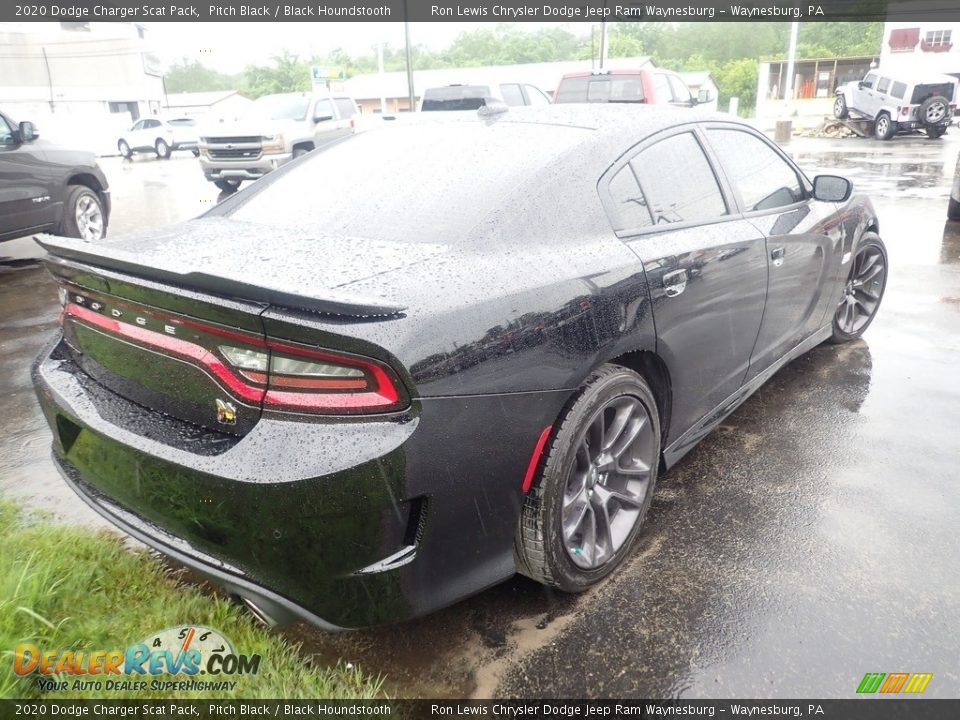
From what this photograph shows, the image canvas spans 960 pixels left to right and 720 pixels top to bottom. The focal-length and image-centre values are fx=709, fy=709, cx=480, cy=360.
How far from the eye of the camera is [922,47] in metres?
44.7

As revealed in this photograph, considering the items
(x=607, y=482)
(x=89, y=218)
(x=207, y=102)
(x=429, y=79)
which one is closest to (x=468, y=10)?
(x=89, y=218)

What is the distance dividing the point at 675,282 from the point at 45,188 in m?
7.63

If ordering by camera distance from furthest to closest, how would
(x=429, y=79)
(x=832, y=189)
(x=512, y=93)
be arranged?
(x=429, y=79), (x=512, y=93), (x=832, y=189)

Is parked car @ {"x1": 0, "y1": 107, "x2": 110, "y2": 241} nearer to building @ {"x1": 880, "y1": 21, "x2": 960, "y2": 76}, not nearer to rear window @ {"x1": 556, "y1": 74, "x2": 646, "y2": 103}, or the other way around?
rear window @ {"x1": 556, "y1": 74, "x2": 646, "y2": 103}

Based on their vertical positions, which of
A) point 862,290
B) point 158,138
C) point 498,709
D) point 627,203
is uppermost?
point 627,203

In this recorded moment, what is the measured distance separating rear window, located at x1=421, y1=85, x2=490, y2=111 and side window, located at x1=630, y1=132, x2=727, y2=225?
11.5 m

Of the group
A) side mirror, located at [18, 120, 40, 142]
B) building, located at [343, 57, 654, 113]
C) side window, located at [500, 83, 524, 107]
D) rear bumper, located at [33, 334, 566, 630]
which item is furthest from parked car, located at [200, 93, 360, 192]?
building, located at [343, 57, 654, 113]

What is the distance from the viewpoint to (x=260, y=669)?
2066mm

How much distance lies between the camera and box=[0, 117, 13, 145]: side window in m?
7.29

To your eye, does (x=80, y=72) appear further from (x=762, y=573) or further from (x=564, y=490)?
(x=762, y=573)

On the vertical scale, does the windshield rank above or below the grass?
above

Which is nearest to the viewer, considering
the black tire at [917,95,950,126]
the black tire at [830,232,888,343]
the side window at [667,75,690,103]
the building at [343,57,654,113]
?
the black tire at [830,232,888,343]

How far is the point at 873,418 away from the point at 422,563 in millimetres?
2971

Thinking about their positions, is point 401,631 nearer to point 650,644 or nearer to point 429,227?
point 650,644
